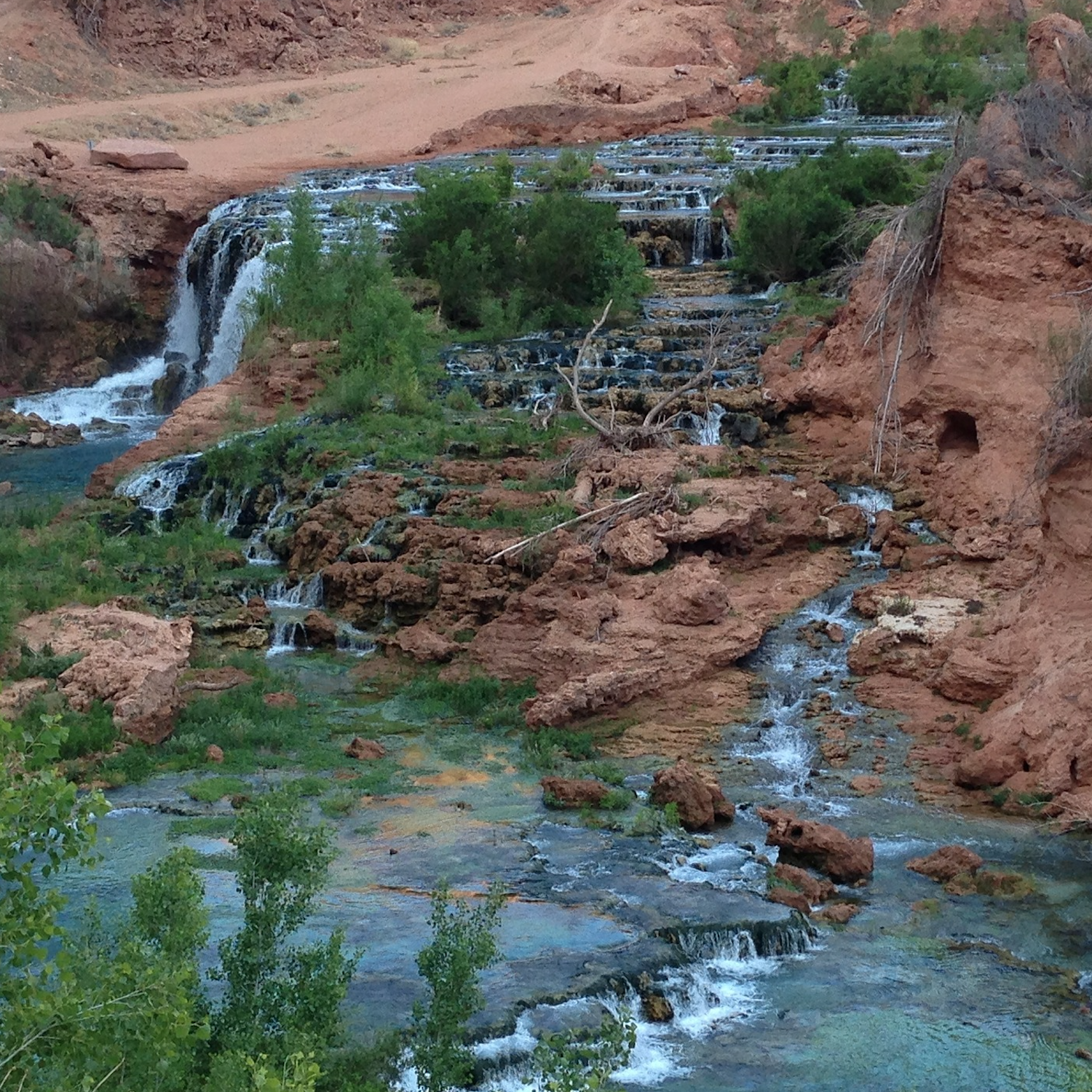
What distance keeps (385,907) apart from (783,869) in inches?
81.5

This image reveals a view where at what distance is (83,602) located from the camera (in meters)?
13.0

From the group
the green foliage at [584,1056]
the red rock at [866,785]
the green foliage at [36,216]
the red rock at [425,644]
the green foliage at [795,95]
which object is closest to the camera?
the green foliage at [584,1056]

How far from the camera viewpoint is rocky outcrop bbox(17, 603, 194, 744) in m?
11.0

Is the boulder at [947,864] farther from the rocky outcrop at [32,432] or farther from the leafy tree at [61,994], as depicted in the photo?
the rocky outcrop at [32,432]

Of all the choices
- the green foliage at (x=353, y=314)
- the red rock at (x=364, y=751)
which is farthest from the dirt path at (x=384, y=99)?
the red rock at (x=364, y=751)

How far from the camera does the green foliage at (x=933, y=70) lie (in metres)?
30.0

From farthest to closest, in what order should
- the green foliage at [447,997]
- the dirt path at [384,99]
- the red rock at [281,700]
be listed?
1. the dirt path at [384,99]
2. the red rock at [281,700]
3. the green foliage at [447,997]

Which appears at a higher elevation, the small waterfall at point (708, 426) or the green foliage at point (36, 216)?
the green foliage at point (36, 216)

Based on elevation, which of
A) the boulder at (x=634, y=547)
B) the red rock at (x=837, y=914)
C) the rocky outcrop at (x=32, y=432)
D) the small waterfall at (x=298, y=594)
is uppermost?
the boulder at (x=634, y=547)

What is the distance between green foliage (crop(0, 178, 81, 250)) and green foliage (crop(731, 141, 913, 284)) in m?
10.1

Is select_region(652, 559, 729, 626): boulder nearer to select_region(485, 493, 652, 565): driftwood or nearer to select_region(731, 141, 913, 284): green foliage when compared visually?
select_region(485, 493, 652, 565): driftwood


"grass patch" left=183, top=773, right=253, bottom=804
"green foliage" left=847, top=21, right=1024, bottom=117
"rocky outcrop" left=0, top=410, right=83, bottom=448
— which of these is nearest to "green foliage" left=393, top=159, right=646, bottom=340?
"rocky outcrop" left=0, top=410, right=83, bottom=448

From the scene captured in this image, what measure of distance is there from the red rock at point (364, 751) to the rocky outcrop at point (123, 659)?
4.17ft

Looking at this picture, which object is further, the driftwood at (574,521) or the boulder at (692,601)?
the driftwood at (574,521)
